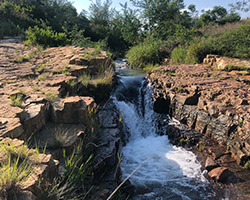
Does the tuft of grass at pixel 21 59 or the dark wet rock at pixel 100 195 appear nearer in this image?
the dark wet rock at pixel 100 195

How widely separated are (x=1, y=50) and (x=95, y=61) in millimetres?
3685

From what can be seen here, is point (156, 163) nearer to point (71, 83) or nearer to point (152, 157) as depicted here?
point (152, 157)

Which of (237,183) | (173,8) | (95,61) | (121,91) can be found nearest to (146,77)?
(121,91)

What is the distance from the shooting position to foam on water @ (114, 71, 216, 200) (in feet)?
11.0

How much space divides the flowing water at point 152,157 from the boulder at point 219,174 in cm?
18

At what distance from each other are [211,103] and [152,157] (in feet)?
7.07

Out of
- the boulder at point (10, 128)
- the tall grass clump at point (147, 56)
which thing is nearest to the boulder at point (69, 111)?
the boulder at point (10, 128)

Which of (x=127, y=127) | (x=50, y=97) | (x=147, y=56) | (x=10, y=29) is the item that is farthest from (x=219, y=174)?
(x=10, y=29)

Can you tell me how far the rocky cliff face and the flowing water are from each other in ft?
1.86

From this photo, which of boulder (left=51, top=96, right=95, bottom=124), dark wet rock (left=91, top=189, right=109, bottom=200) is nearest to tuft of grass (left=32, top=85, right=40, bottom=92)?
boulder (left=51, top=96, right=95, bottom=124)

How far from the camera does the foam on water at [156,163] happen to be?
335 centimetres

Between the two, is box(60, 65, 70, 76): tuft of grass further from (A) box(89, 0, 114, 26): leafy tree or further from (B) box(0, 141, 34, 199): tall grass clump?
(A) box(89, 0, 114, 26): leafy tree

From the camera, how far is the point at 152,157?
14.4 feet

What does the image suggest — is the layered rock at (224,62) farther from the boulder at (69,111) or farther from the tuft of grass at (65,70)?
the boulder at (69,111)
